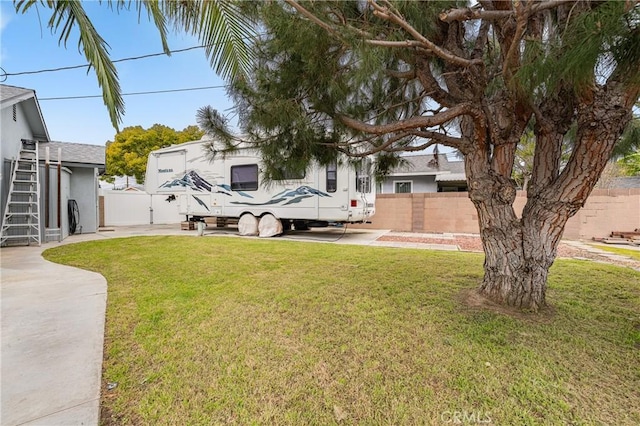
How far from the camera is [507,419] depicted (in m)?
1.58

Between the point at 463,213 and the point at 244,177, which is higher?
the point at 244,177

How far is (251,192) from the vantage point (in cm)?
964

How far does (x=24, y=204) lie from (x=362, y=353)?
30.1 ft

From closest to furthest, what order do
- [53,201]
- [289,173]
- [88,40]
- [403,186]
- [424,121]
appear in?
[88,40], [424,121], [289,173], [53,201], [403,186]

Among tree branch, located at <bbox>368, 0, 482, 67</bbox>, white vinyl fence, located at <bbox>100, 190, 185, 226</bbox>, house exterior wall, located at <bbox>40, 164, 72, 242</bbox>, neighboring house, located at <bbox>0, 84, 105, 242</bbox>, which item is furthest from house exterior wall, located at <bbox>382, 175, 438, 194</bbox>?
tree branch, located at <bbox>368, 0, 482, 67</bbox>

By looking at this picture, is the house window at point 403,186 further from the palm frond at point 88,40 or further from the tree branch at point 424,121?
the palm frond at point 88,40

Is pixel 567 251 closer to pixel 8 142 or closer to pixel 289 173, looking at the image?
pixel 289 173

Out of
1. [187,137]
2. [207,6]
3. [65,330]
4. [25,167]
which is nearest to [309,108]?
[207,6]

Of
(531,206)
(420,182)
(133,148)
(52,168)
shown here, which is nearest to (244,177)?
(52,168)

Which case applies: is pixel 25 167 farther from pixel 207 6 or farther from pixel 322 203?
pixel 207 6

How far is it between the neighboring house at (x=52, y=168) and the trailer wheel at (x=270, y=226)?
5.38 meters

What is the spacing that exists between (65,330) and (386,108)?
3.92m

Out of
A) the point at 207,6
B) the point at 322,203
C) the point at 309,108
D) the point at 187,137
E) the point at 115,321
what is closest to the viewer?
the point at 207,6

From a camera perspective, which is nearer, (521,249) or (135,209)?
(521,249)
